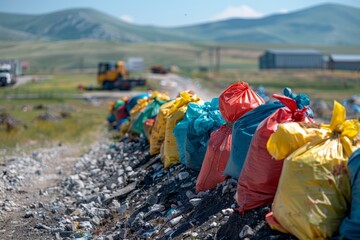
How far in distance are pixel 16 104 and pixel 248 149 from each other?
30.7 metres

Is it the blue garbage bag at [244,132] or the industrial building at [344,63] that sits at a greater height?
the blue garbage bag at [244,132]

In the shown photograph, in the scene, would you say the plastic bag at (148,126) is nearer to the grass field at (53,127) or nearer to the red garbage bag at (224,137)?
the red garbage bag at (224,137)

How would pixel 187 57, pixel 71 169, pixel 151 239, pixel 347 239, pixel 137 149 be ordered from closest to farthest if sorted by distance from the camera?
pixel 347 239 → pixel 151 239 → pixel 137 149 → pixel 71 169 → pixel 187 57

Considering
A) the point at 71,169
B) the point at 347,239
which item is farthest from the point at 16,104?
the point at 347,239

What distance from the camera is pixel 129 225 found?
764 cm

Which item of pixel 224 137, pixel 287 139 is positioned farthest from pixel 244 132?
pixel 287 139

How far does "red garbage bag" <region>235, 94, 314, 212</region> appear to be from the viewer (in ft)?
18.8

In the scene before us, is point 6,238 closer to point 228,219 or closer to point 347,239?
point 228,219

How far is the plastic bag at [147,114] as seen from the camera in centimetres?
→ 1303

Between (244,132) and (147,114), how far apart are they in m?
6.81

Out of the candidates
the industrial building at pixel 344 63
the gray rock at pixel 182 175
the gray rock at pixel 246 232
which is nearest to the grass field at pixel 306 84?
the industrial building at pixel 344 63

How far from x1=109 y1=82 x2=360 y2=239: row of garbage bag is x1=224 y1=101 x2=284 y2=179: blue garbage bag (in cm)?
1

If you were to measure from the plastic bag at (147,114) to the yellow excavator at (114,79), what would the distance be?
102 feet

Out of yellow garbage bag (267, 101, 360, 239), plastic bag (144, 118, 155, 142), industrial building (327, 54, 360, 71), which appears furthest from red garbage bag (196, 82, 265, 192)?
industrial building (327, 54, 360, 71)
